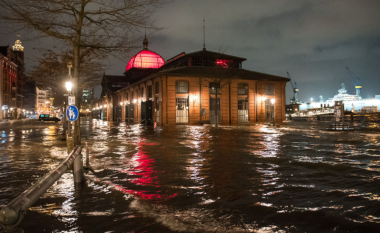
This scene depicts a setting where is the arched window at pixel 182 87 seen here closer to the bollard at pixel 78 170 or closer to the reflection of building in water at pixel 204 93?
the reflection of building in water at pixel 204 93

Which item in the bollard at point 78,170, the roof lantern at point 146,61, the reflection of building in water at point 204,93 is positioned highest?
the roof lantern at point 146,61

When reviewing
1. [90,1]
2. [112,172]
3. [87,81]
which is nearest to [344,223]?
[112,172]

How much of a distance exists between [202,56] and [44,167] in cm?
3924

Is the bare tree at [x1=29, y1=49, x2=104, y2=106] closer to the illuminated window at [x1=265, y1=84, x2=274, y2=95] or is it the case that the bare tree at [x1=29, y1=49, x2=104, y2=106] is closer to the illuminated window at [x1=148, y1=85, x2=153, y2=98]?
the illuminated window at [x1=148, y1=85, x2=153, y2=98]

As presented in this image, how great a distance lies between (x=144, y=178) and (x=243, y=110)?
39.6 metres

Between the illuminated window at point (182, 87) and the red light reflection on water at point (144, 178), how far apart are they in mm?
30136

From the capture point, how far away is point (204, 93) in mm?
41969

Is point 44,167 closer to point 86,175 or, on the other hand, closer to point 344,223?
point 86,175

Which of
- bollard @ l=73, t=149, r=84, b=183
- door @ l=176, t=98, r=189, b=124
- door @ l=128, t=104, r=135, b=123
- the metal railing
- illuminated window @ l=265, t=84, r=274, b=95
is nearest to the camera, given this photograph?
the metal railing

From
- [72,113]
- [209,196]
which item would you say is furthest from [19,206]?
[72,113]

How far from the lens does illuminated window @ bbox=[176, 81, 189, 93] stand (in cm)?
4066

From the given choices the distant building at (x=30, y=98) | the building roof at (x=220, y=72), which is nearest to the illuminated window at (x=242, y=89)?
the building roof at (x=220, y=72)

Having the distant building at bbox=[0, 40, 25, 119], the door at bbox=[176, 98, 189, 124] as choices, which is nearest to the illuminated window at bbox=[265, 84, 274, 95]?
the door at bbox=[176, 98, 189, 124]

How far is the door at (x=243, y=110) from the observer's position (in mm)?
45094
